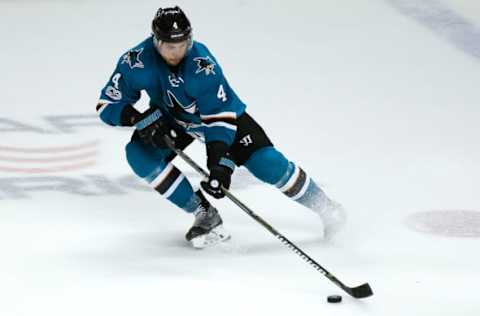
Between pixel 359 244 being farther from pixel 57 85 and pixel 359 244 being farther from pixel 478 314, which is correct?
pixel 57 85

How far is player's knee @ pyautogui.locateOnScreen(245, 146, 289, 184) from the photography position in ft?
15.7

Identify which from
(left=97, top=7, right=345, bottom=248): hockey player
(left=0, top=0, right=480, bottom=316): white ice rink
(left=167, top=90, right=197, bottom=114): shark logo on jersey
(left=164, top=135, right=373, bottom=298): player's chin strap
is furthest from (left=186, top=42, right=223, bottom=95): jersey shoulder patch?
(left=0, top=0, right=480, bottom=316): white ice rink

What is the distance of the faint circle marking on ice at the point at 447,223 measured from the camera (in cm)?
492

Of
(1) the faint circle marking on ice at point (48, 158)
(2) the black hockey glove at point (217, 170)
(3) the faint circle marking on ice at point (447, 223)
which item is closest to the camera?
(2) the black hockey glove at point (217, 170)

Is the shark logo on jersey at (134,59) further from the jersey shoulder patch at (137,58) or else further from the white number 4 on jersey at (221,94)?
the white number 4 on jersey at (221,94)

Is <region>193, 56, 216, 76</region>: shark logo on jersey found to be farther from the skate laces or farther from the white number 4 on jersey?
the skate laces

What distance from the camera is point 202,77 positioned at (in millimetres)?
4582

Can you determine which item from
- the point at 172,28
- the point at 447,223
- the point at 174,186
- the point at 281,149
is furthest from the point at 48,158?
the point at 447,223

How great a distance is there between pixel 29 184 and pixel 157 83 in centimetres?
106

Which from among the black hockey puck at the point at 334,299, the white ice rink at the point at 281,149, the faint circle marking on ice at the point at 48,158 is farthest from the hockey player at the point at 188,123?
the faint circle marking on ice at the point at 48,158

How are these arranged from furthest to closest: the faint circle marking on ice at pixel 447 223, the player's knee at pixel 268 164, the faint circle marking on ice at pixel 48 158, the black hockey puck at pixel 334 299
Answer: the faint circle marking on ice at pixel 48 158
the faint circle marking on ice at pixel 447 223
the player's knee at pixel 268 164
the black hockey puck at pixel 334 299

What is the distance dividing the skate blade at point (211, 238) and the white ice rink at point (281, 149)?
0.04 meters

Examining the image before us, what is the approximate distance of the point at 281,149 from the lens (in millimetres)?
5898

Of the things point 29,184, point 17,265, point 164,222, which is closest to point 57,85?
point 29,184
